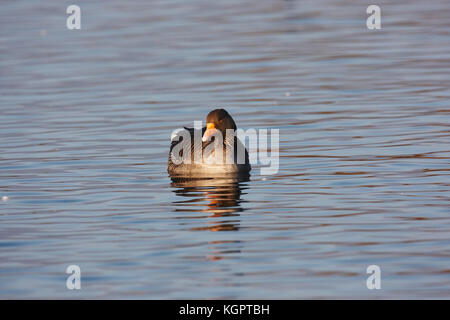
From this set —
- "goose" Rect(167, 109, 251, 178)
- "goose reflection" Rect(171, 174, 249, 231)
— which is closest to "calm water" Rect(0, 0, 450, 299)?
"goose reflection" Rect(171, 174, 249, 231)

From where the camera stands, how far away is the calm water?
10352 mm

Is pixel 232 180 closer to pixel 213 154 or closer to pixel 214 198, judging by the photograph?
pixel 213 154

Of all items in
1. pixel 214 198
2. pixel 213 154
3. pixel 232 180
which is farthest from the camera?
pixel 213 154

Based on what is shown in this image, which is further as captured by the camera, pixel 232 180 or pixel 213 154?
pixel 213 154

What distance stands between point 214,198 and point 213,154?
1548 mm

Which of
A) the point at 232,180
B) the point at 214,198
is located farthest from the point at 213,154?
the point at 214,198

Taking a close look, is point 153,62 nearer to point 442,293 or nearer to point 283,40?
point 283,40

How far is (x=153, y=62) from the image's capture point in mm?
25078

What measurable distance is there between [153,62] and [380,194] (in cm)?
1265

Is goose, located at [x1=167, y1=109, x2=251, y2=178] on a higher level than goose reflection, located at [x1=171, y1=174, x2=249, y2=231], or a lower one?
higher

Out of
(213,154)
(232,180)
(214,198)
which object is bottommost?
(214,198)

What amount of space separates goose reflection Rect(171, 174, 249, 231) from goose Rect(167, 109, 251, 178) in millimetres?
116

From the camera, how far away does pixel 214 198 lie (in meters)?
13.8

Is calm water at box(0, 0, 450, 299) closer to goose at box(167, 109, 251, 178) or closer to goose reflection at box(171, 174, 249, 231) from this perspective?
goose reflection at box(171, 174, 249, 231)
